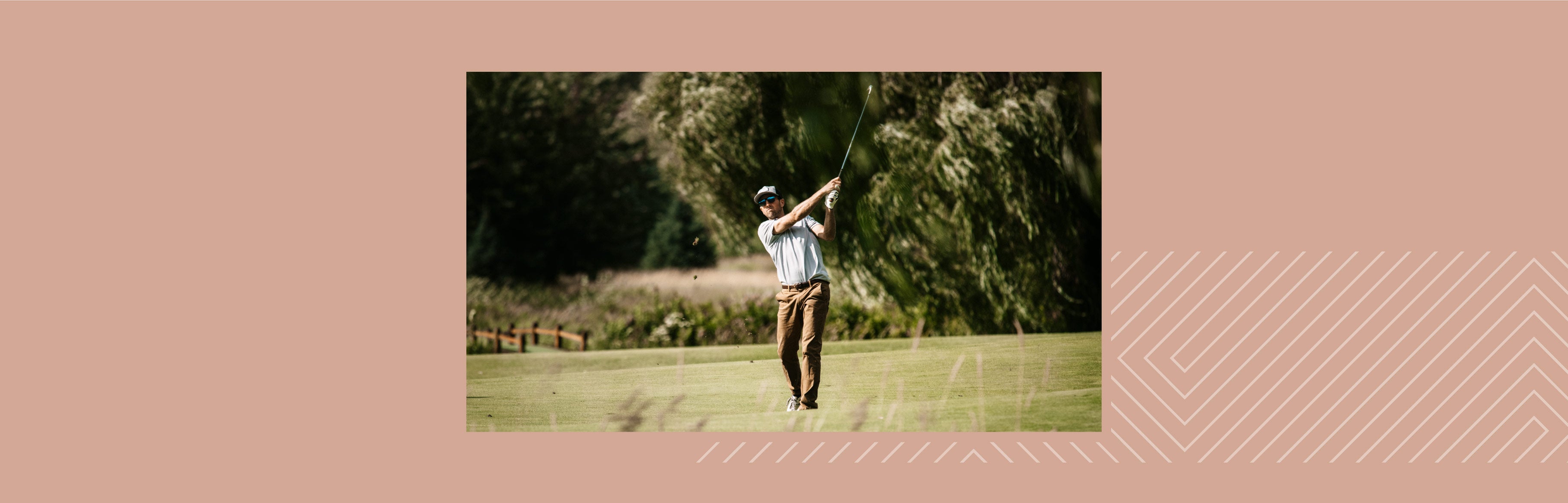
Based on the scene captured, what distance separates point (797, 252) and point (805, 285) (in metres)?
0.22

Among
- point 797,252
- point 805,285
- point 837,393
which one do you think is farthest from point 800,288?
point 837,393

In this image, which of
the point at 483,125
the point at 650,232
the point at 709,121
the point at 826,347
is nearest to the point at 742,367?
the point at 826,347

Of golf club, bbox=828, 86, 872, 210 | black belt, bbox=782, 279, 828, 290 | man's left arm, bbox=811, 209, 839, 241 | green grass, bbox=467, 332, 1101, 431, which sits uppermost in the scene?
golf club, bbox=828, 86, 872, 210

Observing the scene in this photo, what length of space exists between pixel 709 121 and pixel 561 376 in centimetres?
319

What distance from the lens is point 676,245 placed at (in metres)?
12.2

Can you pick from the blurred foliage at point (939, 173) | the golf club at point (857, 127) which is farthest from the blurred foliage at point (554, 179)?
the golf club at point (857, 127)

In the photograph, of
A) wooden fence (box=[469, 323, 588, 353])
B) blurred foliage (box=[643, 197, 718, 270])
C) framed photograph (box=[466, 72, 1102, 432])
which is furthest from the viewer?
blurred foliage (box=[643, 197, 718, 270])

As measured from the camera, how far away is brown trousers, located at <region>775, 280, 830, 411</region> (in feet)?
22.4

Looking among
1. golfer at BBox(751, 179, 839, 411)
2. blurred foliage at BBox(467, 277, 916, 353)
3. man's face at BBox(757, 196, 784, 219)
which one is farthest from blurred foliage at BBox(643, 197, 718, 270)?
golfer at BBox(751, 179, 839, 411)

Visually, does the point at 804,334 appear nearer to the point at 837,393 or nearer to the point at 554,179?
the point at 837,393

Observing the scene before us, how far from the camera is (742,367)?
8273mm

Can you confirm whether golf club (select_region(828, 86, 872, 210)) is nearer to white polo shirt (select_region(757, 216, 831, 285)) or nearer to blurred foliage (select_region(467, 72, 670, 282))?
white polo shirt (select_region(757, 216, 831, 285))

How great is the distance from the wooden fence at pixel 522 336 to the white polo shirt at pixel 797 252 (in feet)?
14.5
